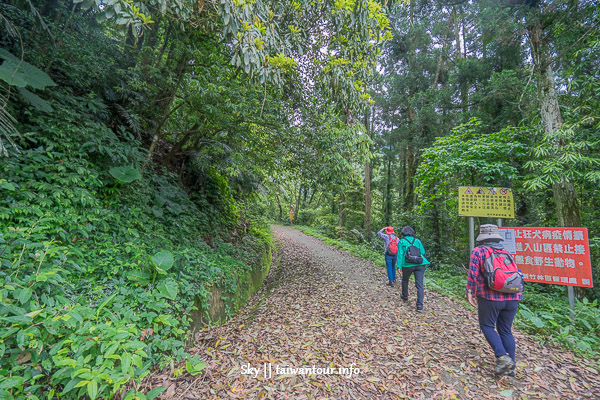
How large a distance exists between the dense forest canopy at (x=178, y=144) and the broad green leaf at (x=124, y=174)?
3 cm

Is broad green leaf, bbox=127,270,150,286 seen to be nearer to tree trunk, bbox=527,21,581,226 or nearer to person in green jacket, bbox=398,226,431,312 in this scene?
person in green jacket, bbox=398,226,431,312

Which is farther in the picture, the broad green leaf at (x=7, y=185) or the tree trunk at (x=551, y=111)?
the tree trunk at (x=551, y=111)

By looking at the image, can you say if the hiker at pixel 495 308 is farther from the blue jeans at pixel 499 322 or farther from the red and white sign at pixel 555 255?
the red and white sign at pixel 555 255

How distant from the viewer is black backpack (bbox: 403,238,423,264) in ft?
14.4

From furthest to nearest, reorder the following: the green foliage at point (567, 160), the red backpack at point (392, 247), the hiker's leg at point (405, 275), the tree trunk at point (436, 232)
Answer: the tree trunk at point (436, 232)
the red backpack at point (392, 247)
the hiker's leg at point (405, 275)
the green foliage at point (567, 160)

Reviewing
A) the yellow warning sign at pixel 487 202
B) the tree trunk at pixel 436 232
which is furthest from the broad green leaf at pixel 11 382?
the tree trunk at pixel 436 232

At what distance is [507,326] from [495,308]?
12.4 inches

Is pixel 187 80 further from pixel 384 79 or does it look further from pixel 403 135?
pixel 384 79

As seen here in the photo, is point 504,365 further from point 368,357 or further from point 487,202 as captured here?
point 487,202

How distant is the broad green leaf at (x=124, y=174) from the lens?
350 cm

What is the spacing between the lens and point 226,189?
7.54 meters

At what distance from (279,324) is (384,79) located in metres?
13.5

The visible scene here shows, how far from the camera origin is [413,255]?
4422mm

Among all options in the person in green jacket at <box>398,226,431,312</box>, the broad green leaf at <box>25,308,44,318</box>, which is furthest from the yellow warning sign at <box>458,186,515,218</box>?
the broad green leaf at <box>25,308,44,318</box>
